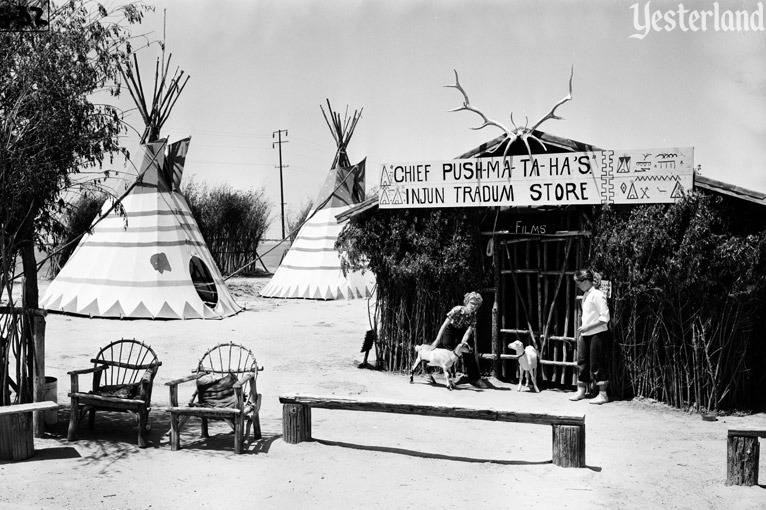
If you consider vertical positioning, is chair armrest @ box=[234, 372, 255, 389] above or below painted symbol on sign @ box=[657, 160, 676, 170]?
below

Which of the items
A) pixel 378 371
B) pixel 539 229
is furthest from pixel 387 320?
pixel 539 229

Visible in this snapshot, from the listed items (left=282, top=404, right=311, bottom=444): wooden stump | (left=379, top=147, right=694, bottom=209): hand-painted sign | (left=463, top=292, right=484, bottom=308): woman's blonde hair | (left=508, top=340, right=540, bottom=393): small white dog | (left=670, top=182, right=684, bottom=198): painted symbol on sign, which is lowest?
(left=282, top=404, right=311, bottom=444): wooden stump

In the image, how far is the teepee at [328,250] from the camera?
761 inches

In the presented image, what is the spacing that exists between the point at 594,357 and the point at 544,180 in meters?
2.16

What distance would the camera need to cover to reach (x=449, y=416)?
19.6 ft

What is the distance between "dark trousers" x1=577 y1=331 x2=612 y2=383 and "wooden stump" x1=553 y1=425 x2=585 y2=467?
107 inches

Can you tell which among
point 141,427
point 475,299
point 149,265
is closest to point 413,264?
point 475,299

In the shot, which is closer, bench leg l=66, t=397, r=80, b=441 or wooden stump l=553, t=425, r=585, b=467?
wooden stump l=553, t=425, r=585, b=467

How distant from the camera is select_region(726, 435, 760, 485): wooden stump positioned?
5363mm

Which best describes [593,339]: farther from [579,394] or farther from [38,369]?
[38,369]

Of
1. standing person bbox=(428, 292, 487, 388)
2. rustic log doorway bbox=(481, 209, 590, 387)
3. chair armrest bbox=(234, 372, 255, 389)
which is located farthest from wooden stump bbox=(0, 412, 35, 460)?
rustic log doorway bbox=(481, 209, 590, 387)

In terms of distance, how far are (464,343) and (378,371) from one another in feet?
5.62

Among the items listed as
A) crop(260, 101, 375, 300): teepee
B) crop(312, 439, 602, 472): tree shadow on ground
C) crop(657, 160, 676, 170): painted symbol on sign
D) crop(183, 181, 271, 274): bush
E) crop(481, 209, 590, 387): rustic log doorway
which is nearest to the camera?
crop(312, 439, 602, 472): tree shadow on ground

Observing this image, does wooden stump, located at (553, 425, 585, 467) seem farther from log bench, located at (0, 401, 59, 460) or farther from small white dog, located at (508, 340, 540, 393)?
log bench, located at (0, 401, 59, 460)
